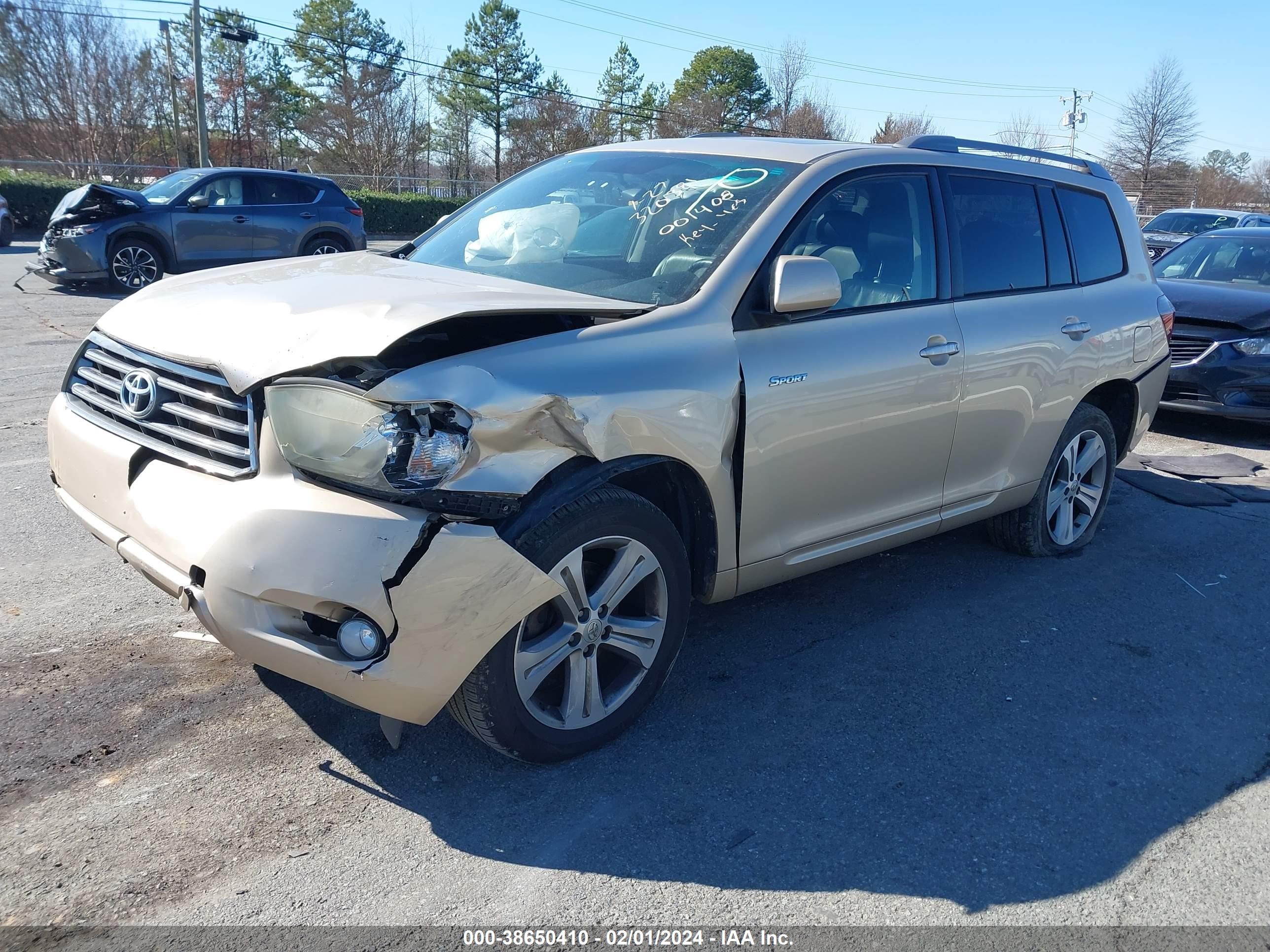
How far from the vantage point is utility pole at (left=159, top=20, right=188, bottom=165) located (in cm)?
3838

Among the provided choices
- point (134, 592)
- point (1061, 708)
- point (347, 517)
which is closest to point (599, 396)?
point (347, 517)

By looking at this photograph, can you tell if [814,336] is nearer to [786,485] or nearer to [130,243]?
[786,485]

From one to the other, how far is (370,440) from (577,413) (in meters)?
0.57

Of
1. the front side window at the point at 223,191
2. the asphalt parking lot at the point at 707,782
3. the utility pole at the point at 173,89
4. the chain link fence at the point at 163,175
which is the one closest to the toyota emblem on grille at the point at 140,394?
the asphalt parking lot at the point at 707,782

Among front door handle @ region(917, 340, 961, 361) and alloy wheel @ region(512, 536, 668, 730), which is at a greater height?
front door handle @ region(917, 340, 961, 361)

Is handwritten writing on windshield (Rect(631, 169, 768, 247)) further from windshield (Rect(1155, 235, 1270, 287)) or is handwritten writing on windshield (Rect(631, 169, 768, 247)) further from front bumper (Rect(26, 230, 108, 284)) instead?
front bumper (Rect(26, 230, 108, 284))

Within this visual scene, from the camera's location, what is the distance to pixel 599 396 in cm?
288

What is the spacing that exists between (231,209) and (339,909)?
46.4 feet

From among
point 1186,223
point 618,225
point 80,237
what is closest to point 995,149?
point 618,225

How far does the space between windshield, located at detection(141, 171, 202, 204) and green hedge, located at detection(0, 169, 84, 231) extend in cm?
1095

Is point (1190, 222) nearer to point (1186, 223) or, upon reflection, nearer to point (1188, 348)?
point (1186, 223)

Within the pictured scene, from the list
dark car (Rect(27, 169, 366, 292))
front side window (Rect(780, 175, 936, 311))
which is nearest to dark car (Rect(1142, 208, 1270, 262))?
dark car (Rect(27, 169, 366, 292))

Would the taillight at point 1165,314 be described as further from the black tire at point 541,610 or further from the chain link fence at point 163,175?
the chain link fence at point 163,175

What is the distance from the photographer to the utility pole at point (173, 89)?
1511 inches
